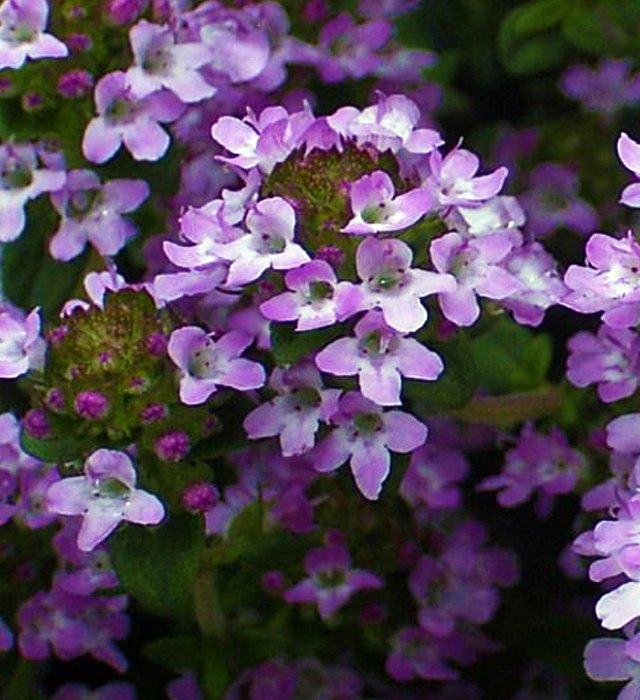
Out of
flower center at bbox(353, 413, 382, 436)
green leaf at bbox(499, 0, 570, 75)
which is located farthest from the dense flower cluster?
green leaf at bbox(499, 0, 570, 75)

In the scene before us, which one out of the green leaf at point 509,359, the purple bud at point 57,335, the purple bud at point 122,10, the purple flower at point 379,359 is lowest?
the green leaf at point 509,359

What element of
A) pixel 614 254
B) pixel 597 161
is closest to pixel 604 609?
pixel 614 254

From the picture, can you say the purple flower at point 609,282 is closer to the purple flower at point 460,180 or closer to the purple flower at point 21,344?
the purple flower at point 460,180

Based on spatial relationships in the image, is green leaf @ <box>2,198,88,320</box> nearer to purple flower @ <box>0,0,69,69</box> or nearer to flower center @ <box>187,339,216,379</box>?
purple flower @ <box>0,0,69,69</box>

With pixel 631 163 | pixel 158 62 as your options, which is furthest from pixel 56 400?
pixel 631 163

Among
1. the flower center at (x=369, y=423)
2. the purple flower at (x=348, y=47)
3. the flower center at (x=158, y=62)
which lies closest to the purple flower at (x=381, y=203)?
the flower center at (x=369, y=423)
